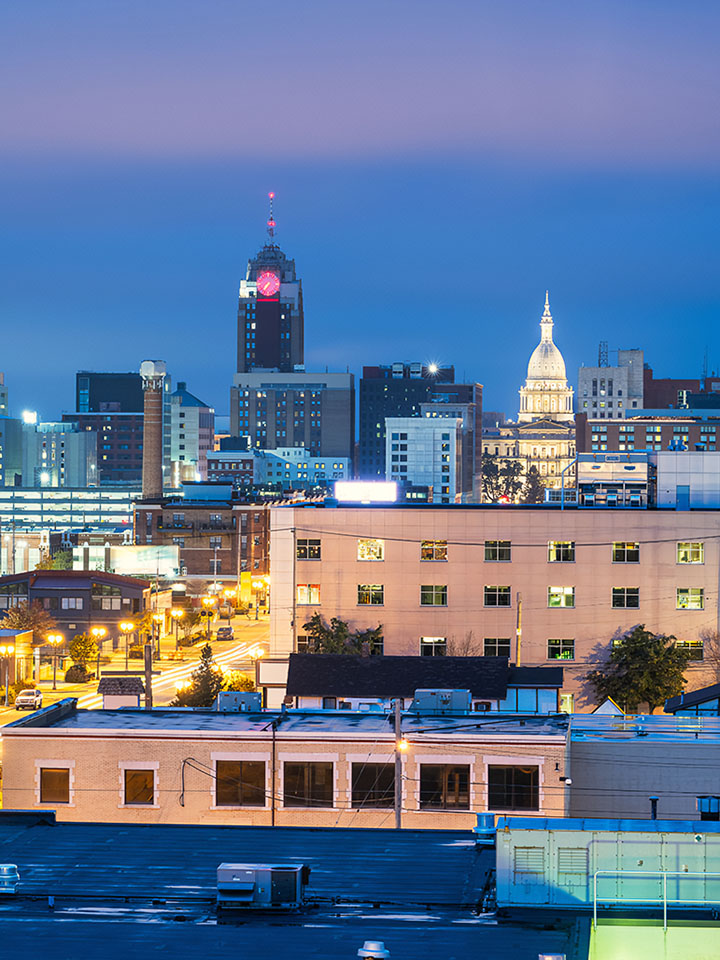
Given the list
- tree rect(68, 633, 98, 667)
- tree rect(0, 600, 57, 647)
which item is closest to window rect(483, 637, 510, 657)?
tree rect(68, 633, 98, 667)

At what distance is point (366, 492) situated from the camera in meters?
91.1

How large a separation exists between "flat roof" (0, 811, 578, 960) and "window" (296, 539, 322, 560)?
155ft

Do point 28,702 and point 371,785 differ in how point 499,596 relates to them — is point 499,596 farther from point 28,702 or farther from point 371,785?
point 371,785

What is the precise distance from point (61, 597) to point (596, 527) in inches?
1916

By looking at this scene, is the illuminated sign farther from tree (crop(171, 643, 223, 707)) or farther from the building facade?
tree (crop(171, 643, 223, 707))

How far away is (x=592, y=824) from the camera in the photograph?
79.6 feet

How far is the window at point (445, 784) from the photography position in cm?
4059

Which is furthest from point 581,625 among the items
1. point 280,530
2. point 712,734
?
point 712,734

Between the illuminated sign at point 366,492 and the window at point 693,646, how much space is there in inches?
838

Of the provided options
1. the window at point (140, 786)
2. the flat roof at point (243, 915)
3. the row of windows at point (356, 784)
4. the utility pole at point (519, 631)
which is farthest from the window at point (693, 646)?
the flat roof at point (243, 915)

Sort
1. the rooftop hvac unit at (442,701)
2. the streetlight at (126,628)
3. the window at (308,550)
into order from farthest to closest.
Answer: the streetlight at (126,628) → the window at (308,550) → the rooftop hvac unit at (442,701)

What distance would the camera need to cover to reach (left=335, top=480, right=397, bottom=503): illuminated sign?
292 ft

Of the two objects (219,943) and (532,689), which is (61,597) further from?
(219,943)

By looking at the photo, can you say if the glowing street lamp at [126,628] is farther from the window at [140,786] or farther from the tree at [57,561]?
the tree at [57,561]
